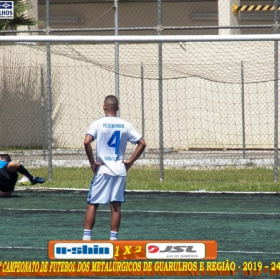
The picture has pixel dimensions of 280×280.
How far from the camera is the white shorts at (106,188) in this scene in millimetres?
10695

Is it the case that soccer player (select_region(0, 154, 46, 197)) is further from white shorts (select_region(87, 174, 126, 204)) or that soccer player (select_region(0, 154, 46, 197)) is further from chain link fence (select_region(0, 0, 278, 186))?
white shorts (select_region(87, 174, 126, 204))

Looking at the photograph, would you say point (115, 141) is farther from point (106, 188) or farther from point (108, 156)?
point (106, 188)

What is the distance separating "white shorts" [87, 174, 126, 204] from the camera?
421 inches

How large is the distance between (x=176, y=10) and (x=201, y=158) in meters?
12.5

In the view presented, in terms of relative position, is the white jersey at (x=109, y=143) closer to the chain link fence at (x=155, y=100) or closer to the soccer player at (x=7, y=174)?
the soccer player at (x=7, y=174)

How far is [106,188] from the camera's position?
10.7m

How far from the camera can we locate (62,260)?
32.5 feet

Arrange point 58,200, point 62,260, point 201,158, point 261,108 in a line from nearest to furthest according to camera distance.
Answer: point 62,260 → point 58,200 → point 201,158 → point 261,108

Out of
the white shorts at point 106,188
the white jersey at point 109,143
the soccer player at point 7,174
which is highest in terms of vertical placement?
the white jersey at point 109,143

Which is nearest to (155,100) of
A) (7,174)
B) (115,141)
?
(7,174)

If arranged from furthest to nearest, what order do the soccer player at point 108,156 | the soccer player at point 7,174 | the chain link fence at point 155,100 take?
the chain link fence at point 155,100
the soccer player at point 7,174
the soccer player at point 108,156

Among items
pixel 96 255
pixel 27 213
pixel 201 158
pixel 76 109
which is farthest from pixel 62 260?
pixel 76 109

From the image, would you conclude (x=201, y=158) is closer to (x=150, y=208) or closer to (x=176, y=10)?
(x=150, y=208)

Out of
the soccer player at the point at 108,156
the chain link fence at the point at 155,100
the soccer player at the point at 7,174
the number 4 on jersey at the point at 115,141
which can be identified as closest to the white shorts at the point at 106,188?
the soccer player at the point at 108,156
